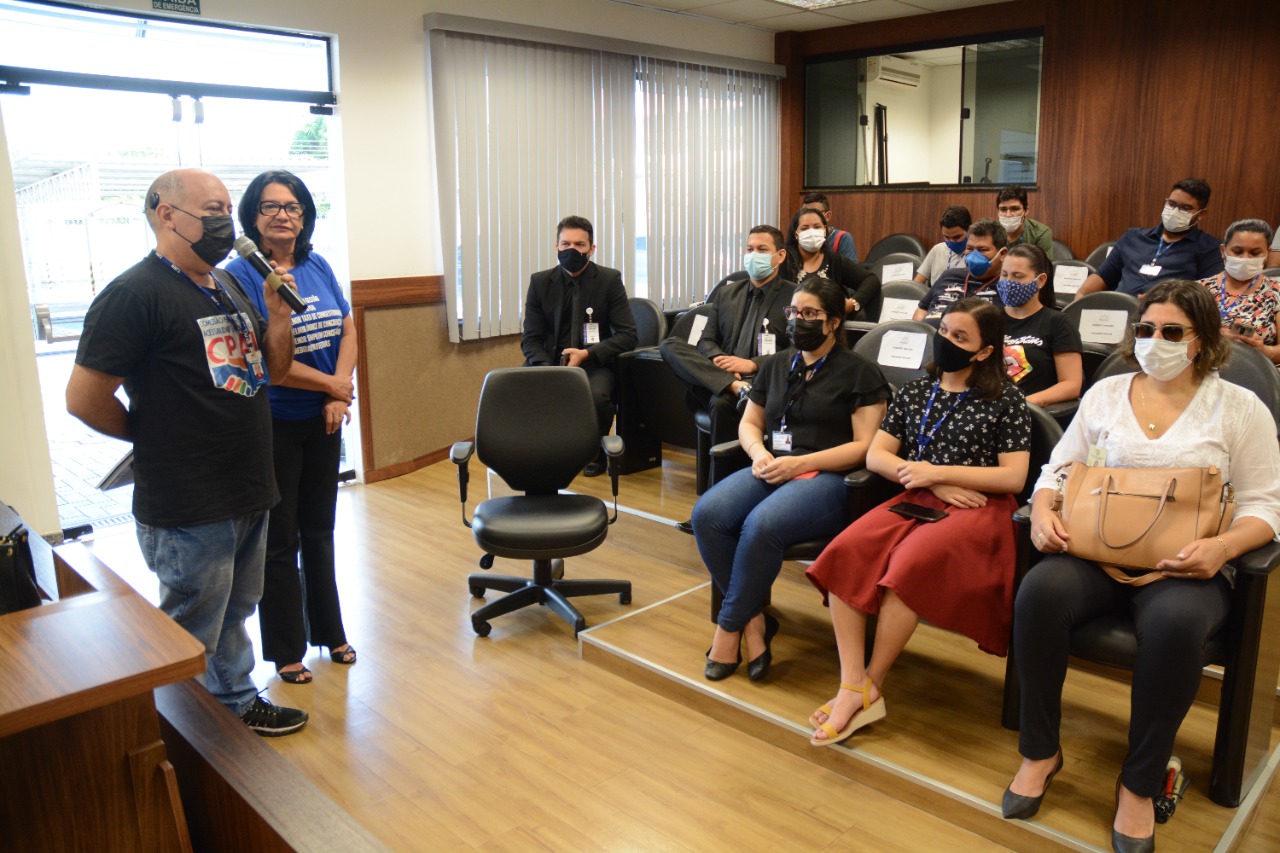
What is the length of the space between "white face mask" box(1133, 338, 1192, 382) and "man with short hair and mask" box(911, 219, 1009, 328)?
5.53 ft

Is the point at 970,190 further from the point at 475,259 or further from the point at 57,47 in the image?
the point at 57,47

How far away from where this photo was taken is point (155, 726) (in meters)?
1.33

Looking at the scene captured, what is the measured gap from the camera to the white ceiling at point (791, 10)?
6648 mm

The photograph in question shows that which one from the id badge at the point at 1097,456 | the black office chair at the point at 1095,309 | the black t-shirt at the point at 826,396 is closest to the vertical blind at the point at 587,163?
the black t-shirt at the point at 826,396

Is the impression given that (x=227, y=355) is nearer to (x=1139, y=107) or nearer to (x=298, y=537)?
(x=298, y=537)

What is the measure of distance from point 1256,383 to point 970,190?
466cm

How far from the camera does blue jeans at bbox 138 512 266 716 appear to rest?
232 centimetres

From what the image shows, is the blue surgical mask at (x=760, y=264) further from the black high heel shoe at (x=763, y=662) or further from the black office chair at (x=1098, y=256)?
the black office chair at (x=1098, y=256)

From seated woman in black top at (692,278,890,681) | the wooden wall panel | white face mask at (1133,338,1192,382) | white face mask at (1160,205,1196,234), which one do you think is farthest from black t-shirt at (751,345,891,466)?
the wooden wall panel

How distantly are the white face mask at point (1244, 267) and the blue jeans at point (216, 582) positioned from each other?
3.80 m

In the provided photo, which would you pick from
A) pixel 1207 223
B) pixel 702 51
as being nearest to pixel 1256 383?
pixel 1207 223

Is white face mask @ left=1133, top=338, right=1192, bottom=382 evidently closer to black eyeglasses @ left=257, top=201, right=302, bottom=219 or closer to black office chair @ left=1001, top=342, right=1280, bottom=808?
black office chair @ left=1001, top=342, right=1280, bottom=808

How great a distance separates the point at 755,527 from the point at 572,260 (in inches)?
87.5

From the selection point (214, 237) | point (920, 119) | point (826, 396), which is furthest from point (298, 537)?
point (920, 119)
